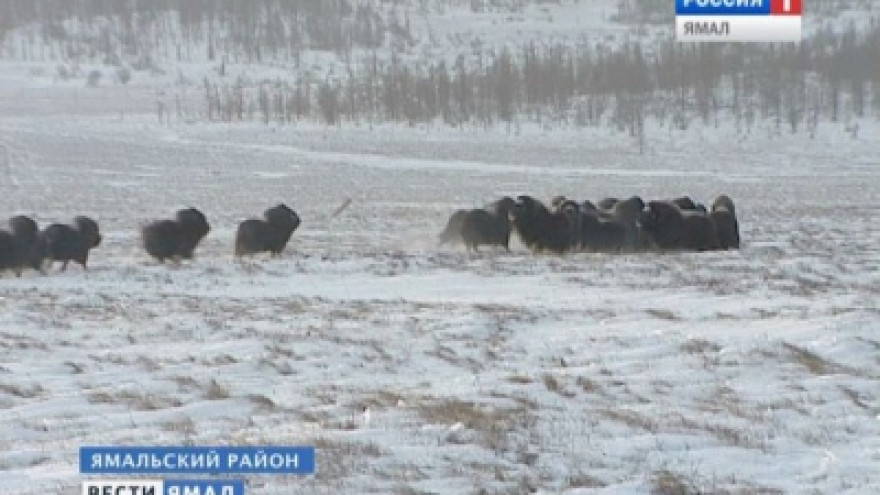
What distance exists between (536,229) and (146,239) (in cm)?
630

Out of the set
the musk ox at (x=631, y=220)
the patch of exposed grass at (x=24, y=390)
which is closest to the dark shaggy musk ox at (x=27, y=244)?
the musk ox at (x=631, y=220)

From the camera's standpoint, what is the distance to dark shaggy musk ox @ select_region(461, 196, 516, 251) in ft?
75.4

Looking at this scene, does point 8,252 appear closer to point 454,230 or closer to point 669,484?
point 454,230

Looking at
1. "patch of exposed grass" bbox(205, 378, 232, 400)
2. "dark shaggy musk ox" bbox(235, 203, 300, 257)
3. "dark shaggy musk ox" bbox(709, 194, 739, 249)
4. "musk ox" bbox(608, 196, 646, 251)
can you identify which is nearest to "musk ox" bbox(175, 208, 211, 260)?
"dark shaggy musk ox" bbox(235, 203, 300, 257)

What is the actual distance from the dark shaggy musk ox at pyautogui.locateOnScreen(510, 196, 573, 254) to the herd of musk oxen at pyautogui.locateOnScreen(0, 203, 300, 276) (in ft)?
12.6

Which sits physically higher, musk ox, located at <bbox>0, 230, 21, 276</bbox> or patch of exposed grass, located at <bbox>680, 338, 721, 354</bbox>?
musk ox, located at <bbox>0, 230, 21, 276</bbox>

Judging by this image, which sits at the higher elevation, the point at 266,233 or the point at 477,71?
the point at 477,71

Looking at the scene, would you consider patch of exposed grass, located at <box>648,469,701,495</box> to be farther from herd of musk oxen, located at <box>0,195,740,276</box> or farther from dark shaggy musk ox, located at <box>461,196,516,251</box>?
dark shaggy musk ox, located at <box>461,196,516,251</box>

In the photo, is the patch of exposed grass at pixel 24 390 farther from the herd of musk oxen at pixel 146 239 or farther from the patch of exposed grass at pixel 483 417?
the herd of musk oxen at pixel 146 239

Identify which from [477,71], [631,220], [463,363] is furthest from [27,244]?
[477,71]

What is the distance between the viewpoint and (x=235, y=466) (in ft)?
24.8

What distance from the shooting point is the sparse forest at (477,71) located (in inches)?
3088

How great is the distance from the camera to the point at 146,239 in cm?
2130

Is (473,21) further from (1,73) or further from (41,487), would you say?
(41,487)
